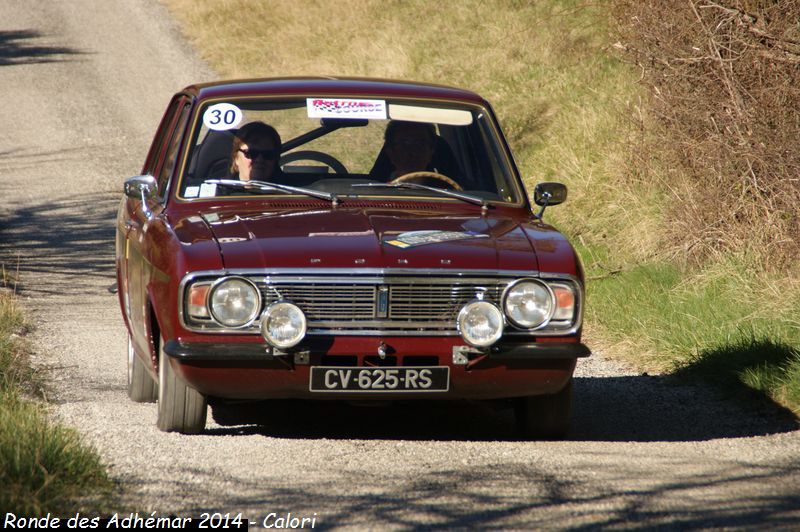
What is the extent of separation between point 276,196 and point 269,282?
1.15m

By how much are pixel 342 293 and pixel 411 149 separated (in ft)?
5.45

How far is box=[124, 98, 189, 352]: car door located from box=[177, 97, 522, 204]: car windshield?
0.21m

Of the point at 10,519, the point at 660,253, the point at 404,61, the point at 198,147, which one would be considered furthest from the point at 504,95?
the point at 10,519

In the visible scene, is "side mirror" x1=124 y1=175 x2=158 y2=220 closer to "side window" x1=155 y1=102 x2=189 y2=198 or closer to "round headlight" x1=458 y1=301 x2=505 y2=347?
"side window" x1=155 y1=102 x2=189 y2=198

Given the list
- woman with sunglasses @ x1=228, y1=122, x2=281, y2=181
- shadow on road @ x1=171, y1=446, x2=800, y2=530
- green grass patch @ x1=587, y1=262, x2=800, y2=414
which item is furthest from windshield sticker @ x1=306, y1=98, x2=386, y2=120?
green grass patch @ x1=587, y1=262, x2=800, y2=414

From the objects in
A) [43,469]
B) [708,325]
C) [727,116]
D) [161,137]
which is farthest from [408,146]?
[727,116]

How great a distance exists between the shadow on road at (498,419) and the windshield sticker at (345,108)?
153cm

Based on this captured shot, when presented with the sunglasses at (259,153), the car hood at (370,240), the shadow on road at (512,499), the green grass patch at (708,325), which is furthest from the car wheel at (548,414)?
the sunglasses at (259,153)

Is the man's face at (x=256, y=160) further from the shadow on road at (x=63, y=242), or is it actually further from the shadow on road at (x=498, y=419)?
the shadow on road at (x=63, y=242)

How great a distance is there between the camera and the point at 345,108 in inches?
265

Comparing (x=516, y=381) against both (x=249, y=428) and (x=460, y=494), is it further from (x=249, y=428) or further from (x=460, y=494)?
(x=249, y=428)

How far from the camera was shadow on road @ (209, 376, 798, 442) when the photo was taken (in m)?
6.26

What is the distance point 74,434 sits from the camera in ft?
16.8

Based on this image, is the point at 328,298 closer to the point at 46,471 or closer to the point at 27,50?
the point at 46,471
